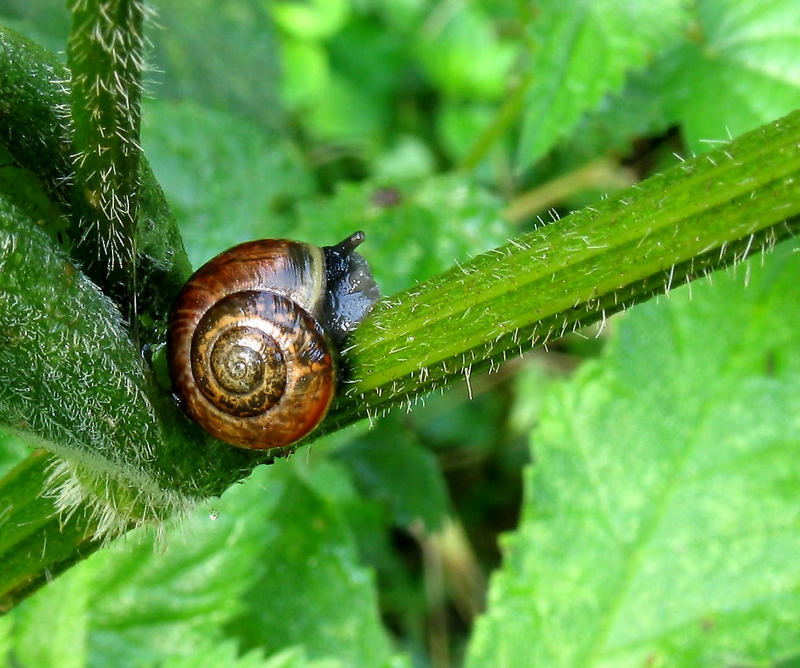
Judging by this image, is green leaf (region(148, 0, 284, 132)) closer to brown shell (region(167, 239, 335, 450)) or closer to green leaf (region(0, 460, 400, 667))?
green leaf (region(0, 460, 400, 667))

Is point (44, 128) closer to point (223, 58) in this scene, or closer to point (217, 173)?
point (217, 173)

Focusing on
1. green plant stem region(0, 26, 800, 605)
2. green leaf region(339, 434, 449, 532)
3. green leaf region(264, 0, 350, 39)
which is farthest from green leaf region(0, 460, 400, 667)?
green leaf region(264, 0, 350, 39)

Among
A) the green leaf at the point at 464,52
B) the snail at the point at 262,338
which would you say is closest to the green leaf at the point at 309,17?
the green leaf at the point at 464,52

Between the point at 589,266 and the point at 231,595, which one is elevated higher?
the point at 231,595

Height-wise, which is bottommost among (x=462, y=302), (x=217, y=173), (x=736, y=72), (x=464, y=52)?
(x=462, y=302)

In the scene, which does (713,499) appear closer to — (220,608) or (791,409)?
(791,409)

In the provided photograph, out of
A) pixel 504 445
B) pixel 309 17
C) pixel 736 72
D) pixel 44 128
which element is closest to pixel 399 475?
pixel 504 445

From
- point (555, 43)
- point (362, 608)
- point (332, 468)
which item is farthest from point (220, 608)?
point (555, 43)
